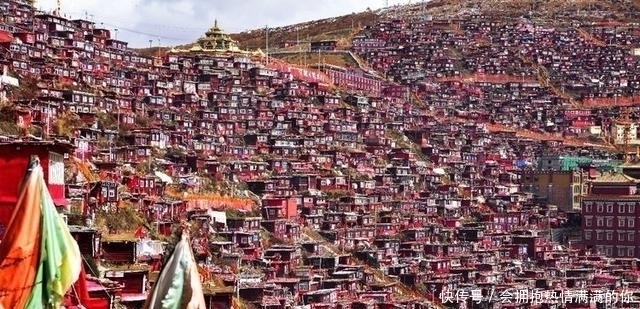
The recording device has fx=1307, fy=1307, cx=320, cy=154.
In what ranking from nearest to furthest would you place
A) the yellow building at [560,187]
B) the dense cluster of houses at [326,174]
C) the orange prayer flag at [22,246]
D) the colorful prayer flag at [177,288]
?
the colorful prayer flag at [177,288], the orange prayer flag at [22,246], the dense cluster of houses at [326,174], the yellow building at [560,187]

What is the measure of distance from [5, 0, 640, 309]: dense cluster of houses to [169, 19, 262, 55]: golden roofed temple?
A: 0.20 m

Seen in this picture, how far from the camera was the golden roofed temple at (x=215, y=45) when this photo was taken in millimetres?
80812

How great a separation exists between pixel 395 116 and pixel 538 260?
64.3 feet

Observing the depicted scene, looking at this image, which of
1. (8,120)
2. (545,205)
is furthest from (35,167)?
(545,205)

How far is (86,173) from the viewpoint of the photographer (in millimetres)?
42000

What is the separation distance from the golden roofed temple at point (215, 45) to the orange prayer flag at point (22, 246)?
7315cm

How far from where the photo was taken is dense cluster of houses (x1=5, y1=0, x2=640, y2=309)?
45562 mm

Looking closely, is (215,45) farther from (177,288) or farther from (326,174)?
(177,288)

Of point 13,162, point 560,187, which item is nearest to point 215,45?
point 560,187

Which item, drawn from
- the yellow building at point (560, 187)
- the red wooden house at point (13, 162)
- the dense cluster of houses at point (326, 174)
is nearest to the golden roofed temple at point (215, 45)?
the dense cluster of houses at point (326, 174)

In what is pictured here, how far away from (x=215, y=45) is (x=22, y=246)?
76119mm

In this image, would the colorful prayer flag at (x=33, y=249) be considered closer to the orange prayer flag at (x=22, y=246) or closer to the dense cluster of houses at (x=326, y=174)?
the orange prayer flag at (x=22, y=246)

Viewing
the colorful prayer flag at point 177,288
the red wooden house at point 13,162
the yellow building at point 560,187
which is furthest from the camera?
the yellow building at point 560,187

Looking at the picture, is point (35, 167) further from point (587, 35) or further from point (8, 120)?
point (587, 35)
